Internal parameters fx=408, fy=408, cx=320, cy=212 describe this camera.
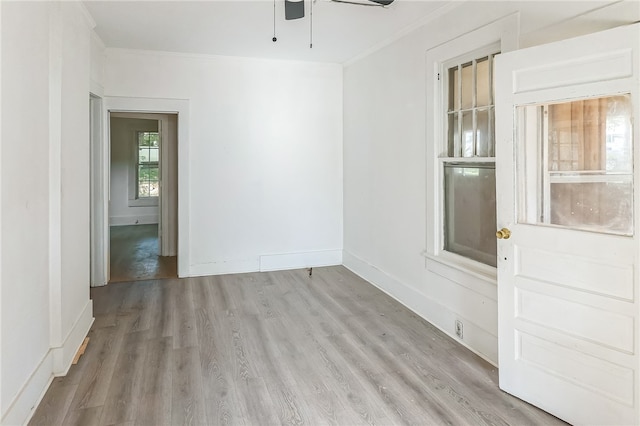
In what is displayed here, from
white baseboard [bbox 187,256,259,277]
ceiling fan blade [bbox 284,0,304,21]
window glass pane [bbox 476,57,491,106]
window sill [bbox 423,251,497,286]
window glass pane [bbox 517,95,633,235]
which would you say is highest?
ceiling fan blade [bbox 284,0,304,21]

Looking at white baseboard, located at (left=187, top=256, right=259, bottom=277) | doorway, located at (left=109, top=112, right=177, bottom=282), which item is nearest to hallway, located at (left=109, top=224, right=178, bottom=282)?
doorway, located at (left=109, top=112, right=177, bottom=282)

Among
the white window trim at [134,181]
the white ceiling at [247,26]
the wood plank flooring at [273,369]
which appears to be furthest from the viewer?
the white window trim at [134,181]

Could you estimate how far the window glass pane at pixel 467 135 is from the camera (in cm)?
324

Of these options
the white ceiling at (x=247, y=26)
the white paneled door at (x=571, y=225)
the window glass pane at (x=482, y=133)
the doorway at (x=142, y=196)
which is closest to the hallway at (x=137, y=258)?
the doorway at (x=142, y=196)

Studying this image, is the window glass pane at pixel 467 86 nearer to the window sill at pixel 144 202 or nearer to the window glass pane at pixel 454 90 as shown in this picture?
the window glass pane at pixel 454 90

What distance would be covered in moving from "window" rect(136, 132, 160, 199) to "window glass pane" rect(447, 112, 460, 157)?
8296 millimetres

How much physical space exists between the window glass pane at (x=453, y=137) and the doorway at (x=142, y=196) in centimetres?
392

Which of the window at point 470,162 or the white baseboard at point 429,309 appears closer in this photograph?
the white baseboard at point 429,309

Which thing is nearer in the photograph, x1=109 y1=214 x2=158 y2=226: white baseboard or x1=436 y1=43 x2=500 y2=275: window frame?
x1=436 y1=43 x2=500 y2=275: window frame

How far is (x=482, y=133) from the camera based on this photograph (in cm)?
311

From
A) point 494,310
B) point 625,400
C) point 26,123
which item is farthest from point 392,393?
point 26,123

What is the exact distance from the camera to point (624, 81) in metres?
1.89

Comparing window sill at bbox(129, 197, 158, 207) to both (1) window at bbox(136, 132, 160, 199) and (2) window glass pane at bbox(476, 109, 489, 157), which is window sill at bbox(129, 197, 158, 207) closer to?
(1) window at bbox(136, 132, 160, 199)

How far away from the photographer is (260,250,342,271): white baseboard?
547 centimetres
